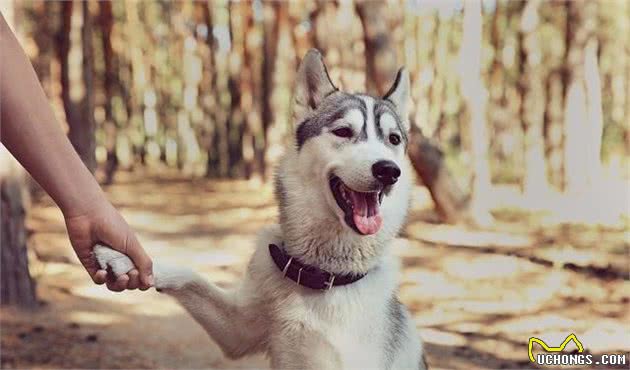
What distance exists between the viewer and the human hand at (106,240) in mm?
2131

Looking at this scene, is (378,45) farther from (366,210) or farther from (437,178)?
(366,210)

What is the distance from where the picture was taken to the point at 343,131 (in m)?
3.33

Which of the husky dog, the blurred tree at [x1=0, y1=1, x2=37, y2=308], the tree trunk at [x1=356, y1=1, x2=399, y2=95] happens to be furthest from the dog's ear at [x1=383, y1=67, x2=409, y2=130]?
the tree trunk at [x1=356, y1=1, x2=399, y2=95]

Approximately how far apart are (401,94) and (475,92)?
29.5 ft

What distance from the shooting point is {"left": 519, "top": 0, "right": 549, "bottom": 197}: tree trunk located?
51.3 ft

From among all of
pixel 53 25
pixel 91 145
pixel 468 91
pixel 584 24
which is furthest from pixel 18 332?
pixel 584 24

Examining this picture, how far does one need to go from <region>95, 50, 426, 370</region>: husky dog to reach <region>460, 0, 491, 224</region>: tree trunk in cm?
848

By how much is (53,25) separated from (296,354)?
13358mm

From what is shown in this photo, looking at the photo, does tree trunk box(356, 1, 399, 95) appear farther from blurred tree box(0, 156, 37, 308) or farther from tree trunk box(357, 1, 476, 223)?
blurred tree box(0, 156, 37, 308)

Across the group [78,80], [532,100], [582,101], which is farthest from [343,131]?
[532,100]

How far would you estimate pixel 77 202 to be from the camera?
2.07 meters

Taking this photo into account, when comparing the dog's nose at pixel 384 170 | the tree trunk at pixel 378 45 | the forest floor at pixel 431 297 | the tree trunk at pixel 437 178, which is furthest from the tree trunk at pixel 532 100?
the dog's nose at pixel 384 170

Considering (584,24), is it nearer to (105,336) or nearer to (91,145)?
(91,145)

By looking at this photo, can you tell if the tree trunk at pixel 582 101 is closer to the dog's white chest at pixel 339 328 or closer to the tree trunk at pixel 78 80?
the tree trunk at pixel 78 80
